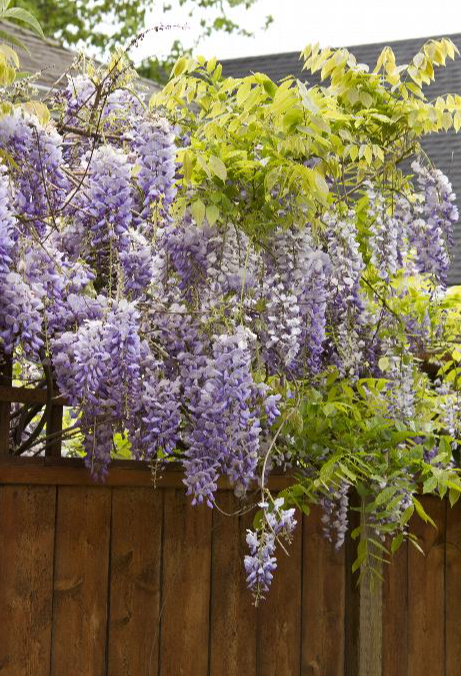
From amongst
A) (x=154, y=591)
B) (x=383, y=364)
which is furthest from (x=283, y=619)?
(x=383, y=364)

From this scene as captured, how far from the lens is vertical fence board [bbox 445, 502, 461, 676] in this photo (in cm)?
489

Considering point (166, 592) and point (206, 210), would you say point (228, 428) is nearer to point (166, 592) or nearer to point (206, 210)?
point (206, 210)

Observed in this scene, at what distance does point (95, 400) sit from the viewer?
263 centimetres

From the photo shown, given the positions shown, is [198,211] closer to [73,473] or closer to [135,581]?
[73,473]

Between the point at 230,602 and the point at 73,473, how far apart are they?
782 mm

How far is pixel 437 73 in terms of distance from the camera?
10312 millimetres

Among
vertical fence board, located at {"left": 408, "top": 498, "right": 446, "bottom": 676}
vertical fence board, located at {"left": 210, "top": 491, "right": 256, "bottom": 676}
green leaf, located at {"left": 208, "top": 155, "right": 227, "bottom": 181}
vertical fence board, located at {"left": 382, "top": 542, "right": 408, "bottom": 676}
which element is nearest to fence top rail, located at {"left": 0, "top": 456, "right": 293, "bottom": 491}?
vertical fence board, located at {"left": 210, "top": 491, "right": 256, "bottom": 676}

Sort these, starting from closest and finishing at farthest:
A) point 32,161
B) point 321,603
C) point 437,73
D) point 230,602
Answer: point 32,161 → point 230,602 → point 321,603 → point 437,73

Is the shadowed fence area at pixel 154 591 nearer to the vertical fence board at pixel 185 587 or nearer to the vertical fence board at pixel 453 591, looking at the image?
the vertical fence board at pixel 185 587

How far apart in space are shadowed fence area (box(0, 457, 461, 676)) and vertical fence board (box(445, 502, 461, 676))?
514 millimetres

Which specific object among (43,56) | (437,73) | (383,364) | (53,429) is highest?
(437,73)

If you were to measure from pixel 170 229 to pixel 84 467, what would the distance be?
0.64m

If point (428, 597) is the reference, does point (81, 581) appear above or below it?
above

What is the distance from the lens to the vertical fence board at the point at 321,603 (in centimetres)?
393
